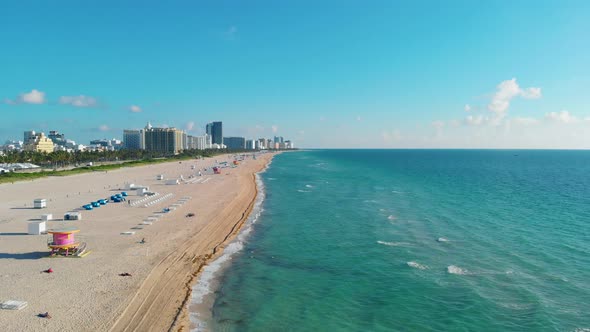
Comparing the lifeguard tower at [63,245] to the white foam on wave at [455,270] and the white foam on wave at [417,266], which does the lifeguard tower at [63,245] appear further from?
the white foam on wave at [455,270]

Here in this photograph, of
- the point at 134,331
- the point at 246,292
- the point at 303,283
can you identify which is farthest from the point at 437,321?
the point at 134,331

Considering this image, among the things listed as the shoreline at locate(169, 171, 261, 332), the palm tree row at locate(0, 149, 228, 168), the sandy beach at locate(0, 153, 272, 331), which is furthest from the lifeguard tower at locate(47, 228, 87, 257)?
the palm tree row at locate(0, 149, 228, 168)

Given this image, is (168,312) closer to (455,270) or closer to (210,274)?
(210,274)

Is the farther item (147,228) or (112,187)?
(112,187)

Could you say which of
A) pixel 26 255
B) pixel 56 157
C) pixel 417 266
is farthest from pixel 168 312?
pixel 56 157

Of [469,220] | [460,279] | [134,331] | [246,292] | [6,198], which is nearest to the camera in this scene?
[134,331]

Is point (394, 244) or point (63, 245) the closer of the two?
point (63, 245)

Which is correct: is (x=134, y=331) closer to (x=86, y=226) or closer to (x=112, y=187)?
(x=86, y=226)

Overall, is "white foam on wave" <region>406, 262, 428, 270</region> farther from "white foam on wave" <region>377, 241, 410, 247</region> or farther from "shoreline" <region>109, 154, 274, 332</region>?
"shoreline" <region>109, 154, 274, 332</region>

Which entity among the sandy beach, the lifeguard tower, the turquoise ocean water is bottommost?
the turquoise ocean water
